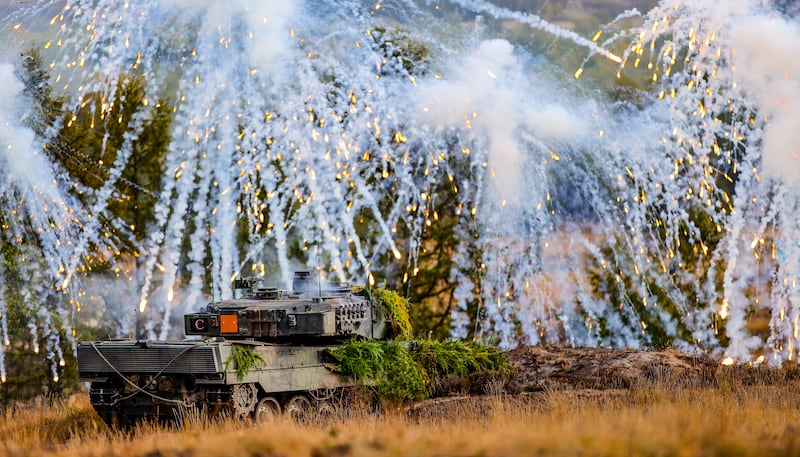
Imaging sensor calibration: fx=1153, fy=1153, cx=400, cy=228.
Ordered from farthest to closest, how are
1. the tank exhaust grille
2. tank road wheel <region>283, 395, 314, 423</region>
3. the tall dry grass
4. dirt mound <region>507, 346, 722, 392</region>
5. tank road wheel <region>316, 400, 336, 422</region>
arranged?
dirt mound <region>507, 346, 722, 392</region> < tank road wheel <region>316, 400, 336, 422</region> < tank road wheel <region>283, 395, 314, 423</region> < the tank exhaust grille < the tall dry grass

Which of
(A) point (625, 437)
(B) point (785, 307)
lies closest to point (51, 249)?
(B) point (785, 307)

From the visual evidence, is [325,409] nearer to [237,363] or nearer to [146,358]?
[237,363]

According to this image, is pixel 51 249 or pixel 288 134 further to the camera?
pixel 51 249

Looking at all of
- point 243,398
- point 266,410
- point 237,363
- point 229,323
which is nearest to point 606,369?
point 266,410

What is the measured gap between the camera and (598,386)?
21.9 meters

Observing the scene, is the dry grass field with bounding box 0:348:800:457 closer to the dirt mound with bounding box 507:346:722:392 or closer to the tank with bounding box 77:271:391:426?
the dirt mound with bounding box 507:346:722:392

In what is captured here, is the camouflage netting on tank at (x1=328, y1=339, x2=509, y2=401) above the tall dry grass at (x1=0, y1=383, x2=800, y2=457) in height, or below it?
above

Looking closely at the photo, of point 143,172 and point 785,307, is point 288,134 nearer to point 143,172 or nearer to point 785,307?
point 143,172

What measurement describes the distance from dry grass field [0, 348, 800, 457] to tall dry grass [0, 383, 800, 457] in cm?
3

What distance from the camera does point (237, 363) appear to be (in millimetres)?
18594

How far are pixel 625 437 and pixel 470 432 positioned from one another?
268cm

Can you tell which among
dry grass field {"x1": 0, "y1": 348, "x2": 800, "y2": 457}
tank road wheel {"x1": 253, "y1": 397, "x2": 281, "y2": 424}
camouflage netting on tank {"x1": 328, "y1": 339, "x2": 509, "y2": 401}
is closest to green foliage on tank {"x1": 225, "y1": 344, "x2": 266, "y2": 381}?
tank road wheel {"x1": 253, "y1": 397, "x2": 281, "y2": 424}

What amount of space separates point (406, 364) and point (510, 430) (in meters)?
8.20

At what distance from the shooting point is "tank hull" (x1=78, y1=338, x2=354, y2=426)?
18.4m
